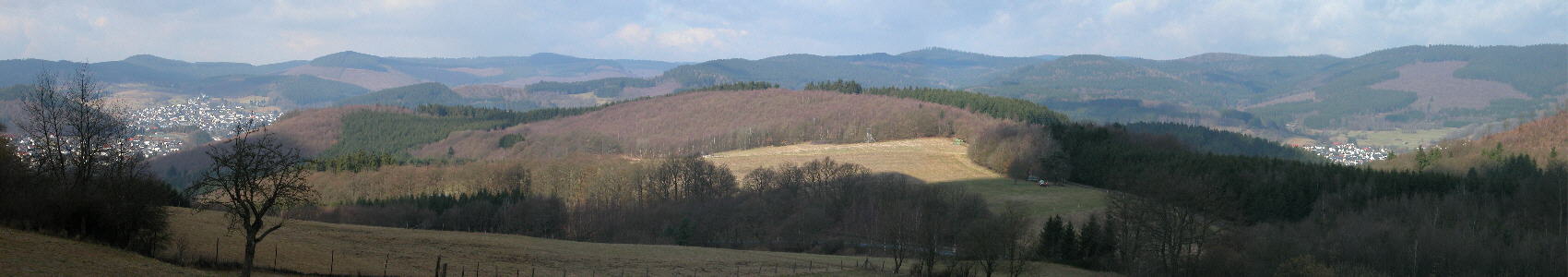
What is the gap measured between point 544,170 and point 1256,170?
93634mm

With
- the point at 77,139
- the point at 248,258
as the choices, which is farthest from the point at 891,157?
the point at 248,258

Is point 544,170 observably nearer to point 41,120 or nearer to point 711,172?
point 711,172

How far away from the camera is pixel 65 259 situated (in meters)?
26.0

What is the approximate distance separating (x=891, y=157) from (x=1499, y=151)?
82628mm

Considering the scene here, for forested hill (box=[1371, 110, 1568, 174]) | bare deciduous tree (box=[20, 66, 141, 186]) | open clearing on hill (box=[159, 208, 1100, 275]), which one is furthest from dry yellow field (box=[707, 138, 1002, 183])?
bare deciduous tree (box=[20, 66, 141, 186])

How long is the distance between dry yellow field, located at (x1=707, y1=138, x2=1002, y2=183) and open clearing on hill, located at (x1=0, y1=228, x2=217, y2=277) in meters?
81.4

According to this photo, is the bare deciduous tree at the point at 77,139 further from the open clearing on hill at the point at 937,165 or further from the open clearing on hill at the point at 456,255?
the open clearing on hill at the point at 937,165

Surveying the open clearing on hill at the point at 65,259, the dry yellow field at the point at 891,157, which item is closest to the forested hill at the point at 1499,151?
the dry yellow field at the point at 891,157

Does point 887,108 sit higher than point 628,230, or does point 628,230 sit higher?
point 887,108

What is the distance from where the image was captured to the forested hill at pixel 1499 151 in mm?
112062

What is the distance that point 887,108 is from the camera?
18262cm

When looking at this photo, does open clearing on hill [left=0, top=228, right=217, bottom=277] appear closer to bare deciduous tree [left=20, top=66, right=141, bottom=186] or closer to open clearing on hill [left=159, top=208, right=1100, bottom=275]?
open clearing on hill [left=159, top=208, right=1100, bottom=275]

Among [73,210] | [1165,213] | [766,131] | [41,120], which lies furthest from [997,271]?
[766,131]

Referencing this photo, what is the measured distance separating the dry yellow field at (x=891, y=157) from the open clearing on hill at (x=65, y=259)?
81.4 metres
